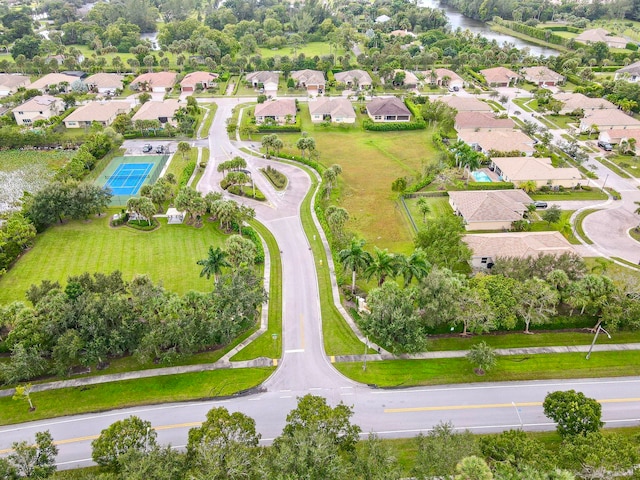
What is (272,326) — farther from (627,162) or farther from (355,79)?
(355,79)

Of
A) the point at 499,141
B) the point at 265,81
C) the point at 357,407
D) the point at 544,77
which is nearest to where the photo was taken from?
the point at 357,407

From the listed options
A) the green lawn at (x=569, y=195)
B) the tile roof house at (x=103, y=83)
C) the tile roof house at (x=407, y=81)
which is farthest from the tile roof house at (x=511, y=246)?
the tile roof house at (x=103, y=83)

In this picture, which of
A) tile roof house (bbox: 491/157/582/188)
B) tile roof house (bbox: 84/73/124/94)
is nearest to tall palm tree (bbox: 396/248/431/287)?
tile roof house (bbox: 491/157/582/188)

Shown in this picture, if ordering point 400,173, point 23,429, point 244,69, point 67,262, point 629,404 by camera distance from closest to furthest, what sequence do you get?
1. point 23,429
2. point 629,404
3. point 67,262
4. point 400,173
5. point 244,69

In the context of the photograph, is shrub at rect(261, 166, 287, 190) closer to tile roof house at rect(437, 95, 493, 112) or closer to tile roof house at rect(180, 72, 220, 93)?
tile roof house at rect(437, 95, 493, 112)

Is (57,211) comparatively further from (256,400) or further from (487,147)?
(487,147)

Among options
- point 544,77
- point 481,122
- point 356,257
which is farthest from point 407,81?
point 356,257

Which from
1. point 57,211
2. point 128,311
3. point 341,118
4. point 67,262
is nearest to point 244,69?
point 341,118

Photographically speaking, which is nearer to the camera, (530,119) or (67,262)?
(67,262)
